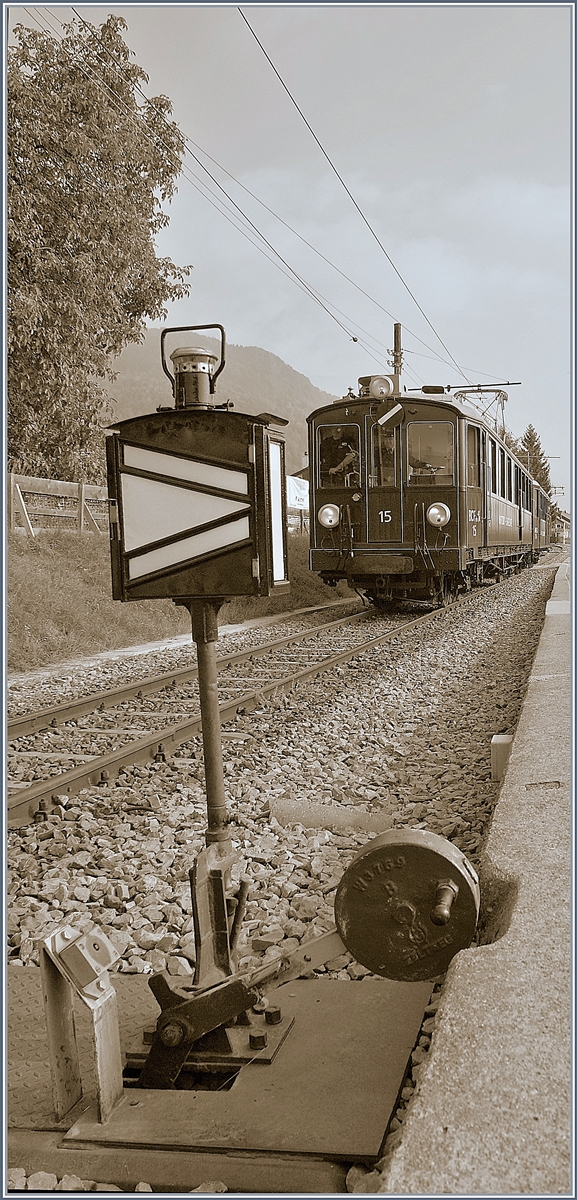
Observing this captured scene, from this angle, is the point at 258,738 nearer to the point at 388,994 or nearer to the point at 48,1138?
the point at 388,994

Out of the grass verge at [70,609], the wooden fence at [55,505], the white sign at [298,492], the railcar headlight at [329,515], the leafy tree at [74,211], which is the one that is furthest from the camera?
the white sign at [298,492]

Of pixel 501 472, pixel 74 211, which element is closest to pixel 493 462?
pixel 501 472

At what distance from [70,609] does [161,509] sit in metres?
11.3

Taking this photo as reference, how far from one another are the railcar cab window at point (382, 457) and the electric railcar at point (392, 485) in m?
0.01

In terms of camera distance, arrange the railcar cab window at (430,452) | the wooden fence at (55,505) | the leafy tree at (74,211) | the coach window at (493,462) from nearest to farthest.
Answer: the leafy tree at (74,211) < the railcar cab window at (430,452) < the coach window at (493,462) < the wooden fence at (55,505)

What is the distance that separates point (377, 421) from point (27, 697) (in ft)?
20.0

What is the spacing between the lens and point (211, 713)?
7.68 feet

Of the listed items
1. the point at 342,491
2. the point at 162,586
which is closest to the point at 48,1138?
the point at 162,586

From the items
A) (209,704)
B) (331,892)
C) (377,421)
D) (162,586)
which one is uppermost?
(377,421)

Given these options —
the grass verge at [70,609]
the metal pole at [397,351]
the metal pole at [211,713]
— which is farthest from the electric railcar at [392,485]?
the metal pole at [397,351]

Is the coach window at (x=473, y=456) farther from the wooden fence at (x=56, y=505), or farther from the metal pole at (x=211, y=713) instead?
→ the metal pole at (x=211, y=713)

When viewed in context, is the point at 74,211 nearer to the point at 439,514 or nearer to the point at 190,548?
the point at 439,514

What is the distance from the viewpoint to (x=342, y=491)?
12148 millimetres

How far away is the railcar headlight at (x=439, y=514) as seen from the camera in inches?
459
